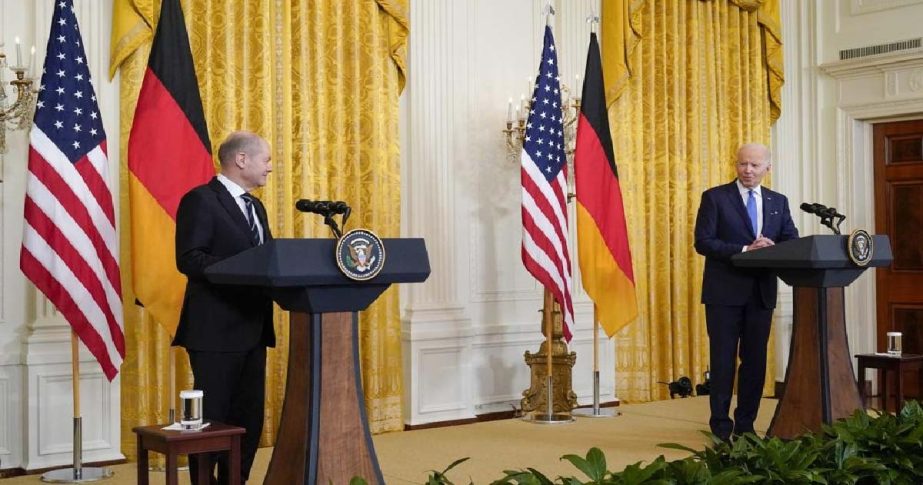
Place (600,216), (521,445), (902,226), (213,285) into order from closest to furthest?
(213,285), (521,445), (600,216), (902,226)

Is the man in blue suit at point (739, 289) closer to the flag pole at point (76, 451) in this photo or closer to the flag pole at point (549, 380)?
the flag pole at point (549, 380)

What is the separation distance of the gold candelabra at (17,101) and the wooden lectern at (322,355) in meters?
2.02

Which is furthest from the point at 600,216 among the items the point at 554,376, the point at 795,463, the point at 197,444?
the point at 795,463

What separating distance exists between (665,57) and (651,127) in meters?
0.58

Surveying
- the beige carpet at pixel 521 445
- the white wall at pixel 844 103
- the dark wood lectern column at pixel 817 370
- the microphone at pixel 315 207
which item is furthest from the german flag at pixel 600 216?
the microphone at pixel 315 207

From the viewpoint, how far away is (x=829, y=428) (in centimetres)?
308

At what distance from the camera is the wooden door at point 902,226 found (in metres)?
8.77

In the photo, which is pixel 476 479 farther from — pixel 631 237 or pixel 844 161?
pixel 844 161

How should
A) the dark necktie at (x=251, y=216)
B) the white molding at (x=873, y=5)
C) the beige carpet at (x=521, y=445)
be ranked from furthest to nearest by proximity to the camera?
1. the white molding at (x=873, y=5)
2. the beige carpet at (x=521, y=445)
3. the dark necktie at (x=251, y=216)

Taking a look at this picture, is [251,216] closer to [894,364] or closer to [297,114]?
[297,114]

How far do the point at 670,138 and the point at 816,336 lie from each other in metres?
3.52

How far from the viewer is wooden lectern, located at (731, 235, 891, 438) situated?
5137 mm

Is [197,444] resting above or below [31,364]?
below

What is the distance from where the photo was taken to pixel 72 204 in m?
5.17
